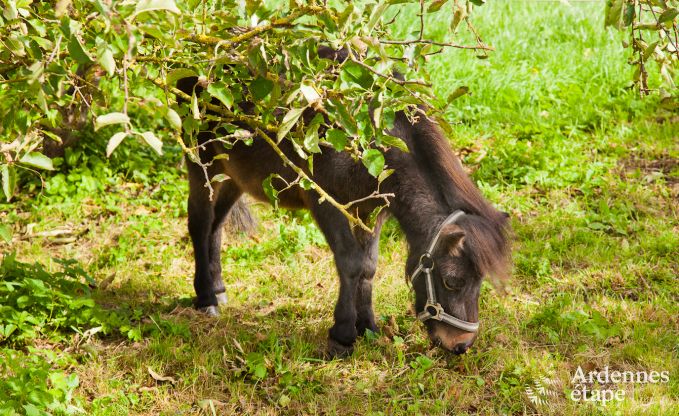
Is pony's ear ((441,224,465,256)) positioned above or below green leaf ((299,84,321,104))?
below

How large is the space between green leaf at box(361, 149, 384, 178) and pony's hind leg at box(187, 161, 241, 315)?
2552 millimetres

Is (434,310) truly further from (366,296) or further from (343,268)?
(366,296)

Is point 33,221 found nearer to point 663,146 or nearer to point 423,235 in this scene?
point 423,235

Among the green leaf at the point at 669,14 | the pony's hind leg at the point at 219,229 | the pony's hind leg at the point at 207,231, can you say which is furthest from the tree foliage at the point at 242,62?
the pony's hind leg at the point at 219,229

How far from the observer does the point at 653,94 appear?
768 cm

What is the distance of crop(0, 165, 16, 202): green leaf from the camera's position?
9.27 feet

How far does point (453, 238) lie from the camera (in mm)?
4074

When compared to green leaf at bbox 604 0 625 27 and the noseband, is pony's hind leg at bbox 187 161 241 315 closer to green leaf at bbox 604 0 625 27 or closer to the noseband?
the noseband

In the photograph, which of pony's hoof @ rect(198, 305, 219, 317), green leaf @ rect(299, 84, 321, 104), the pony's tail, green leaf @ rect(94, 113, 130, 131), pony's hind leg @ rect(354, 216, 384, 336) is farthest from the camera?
the pony's tail

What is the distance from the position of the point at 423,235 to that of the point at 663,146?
3912 millimetres

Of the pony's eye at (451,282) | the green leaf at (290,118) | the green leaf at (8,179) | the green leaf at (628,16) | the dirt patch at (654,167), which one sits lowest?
the pony's eye at (451,282)

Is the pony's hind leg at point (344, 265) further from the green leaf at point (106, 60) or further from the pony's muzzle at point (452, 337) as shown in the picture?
the green leaf at point (106, 60)

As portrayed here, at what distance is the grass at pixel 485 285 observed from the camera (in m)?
4.37

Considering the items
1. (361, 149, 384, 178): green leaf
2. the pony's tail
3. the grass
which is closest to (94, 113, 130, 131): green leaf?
(361, 149, 384, 178): green leaf
